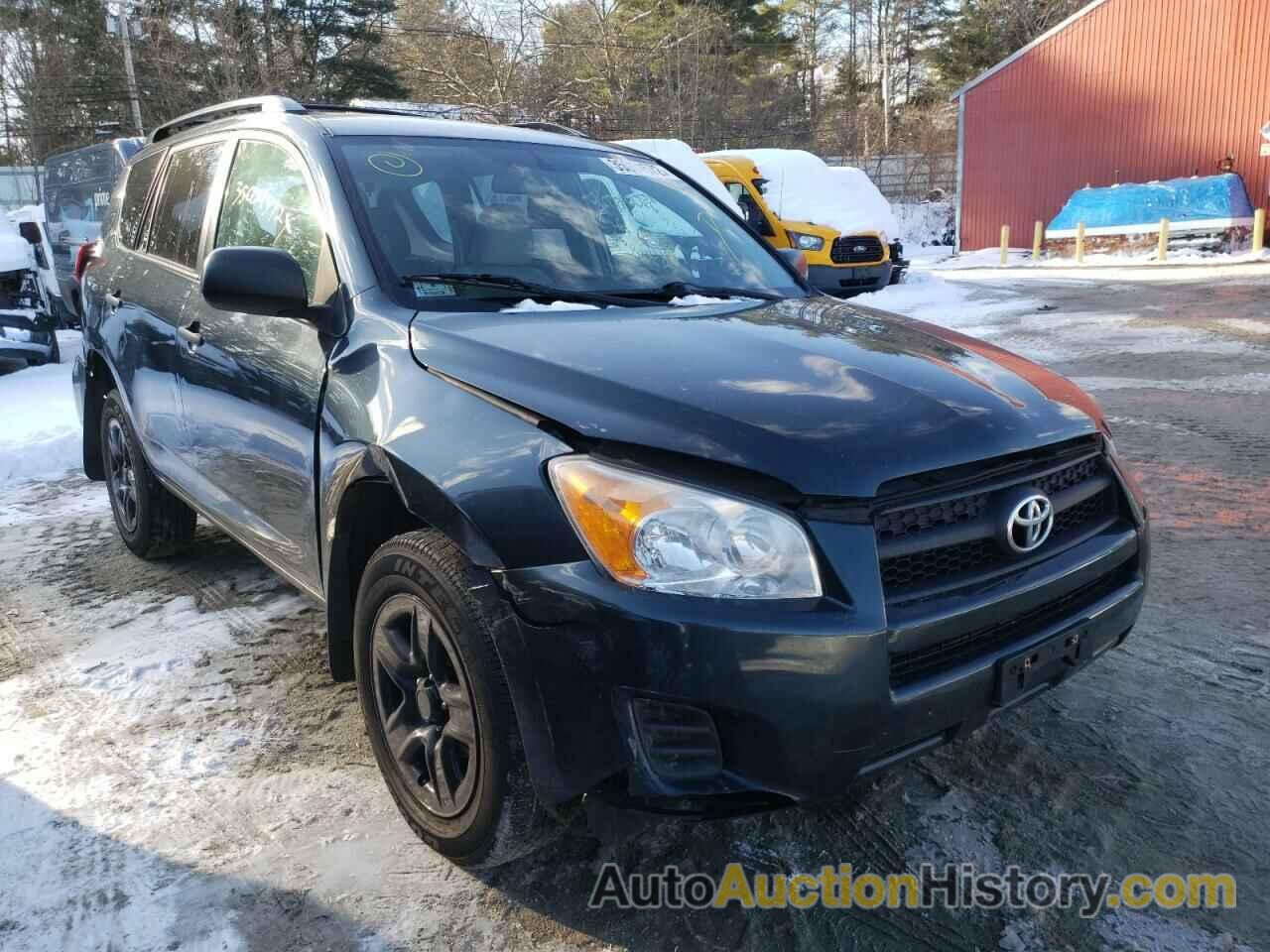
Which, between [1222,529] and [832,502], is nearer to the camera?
[832,502]

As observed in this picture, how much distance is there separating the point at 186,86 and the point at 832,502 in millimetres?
30523

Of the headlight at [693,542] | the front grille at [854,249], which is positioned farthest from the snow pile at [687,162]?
the headlight at [693,542]

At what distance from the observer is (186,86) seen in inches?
1069

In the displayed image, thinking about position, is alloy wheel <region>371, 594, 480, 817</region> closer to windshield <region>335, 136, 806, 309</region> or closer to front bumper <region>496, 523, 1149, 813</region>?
front bumper <region>496, 523, 1149, 813</region>

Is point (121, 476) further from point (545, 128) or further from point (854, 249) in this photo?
point (854, 249)

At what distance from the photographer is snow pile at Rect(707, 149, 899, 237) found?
50.3ft

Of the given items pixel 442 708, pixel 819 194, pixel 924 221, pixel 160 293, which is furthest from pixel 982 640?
pixel 924 221

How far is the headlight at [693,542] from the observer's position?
70.6 inches

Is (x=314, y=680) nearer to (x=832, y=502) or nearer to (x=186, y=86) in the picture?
(x=832, y=502)

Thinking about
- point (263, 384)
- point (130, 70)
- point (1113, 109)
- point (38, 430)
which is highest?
point (130, 70)

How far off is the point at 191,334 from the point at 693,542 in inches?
90.6

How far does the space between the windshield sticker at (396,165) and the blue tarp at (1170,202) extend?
71.4ft

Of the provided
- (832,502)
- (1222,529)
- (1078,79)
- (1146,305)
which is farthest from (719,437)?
(1078,79)

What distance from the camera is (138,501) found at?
432 centimetres
